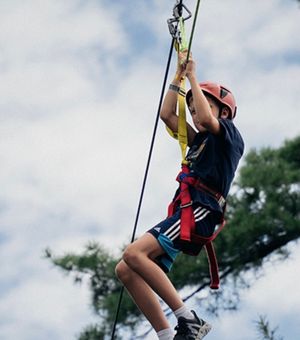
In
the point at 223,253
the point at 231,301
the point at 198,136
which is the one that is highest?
the point at 223,253

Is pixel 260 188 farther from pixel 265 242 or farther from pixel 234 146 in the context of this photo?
pixel 234 146

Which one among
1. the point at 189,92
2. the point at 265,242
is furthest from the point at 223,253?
the point at 189,92

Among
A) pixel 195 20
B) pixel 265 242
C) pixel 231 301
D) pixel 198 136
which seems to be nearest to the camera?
pixel 195 20

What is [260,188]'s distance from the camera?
9.54 metres

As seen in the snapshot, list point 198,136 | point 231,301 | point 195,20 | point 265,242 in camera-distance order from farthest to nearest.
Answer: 1. point 265,242
2. point 231,301
3. point 198,136
4. point 195,20

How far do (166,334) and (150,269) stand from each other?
0.26m

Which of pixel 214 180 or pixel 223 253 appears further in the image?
pixel 223 253

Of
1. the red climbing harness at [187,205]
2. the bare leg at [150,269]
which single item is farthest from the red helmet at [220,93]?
the bare leg at [150,269]

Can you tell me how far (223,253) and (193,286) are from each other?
0.46 m

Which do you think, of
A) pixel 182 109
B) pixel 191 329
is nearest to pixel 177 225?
pixel 191 329

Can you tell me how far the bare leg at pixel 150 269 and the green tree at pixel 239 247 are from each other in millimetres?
5522

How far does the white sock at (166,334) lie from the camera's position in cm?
339

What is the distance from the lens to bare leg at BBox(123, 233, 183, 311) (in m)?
3.33

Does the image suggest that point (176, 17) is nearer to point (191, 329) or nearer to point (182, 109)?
point (182, 109)
